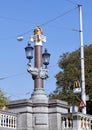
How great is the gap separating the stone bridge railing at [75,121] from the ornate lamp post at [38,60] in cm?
→ 161

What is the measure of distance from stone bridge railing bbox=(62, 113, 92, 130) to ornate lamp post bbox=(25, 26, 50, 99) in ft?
5.27

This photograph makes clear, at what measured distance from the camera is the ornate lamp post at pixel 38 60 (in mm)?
18438

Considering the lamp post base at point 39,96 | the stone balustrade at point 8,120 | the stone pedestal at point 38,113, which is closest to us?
the stone balustrade at point 8,120

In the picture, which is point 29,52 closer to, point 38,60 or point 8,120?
point 38,60

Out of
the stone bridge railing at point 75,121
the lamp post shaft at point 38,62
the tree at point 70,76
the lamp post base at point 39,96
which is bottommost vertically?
the stone bridge railing at point 75,121

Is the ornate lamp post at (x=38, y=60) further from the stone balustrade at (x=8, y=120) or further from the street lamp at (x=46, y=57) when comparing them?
the stone balustrade at (x=8, y=120)

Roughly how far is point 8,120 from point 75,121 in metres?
2.66

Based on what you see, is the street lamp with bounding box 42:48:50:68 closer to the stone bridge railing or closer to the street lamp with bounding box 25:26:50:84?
the street lamp with bounding box 25:26:50:84

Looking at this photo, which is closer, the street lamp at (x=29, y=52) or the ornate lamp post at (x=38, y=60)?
the ornate lamp post at (x=38, y=60)

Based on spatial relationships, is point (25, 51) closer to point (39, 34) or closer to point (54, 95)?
point (39, 34)

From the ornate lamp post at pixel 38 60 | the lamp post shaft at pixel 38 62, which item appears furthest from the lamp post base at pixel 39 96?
the lamp post shaft at pixel 38 62

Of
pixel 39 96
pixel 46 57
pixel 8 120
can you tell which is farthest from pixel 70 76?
pixel 8 120

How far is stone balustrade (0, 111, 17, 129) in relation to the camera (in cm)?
1713

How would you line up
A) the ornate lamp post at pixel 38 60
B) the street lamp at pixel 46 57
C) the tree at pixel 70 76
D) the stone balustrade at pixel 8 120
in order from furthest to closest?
the tree at pixel 70 76
the street lamp at pixel 46 57
the ornate lamp post at pixel 38 60
the stone balustrade at pixel 8 120
